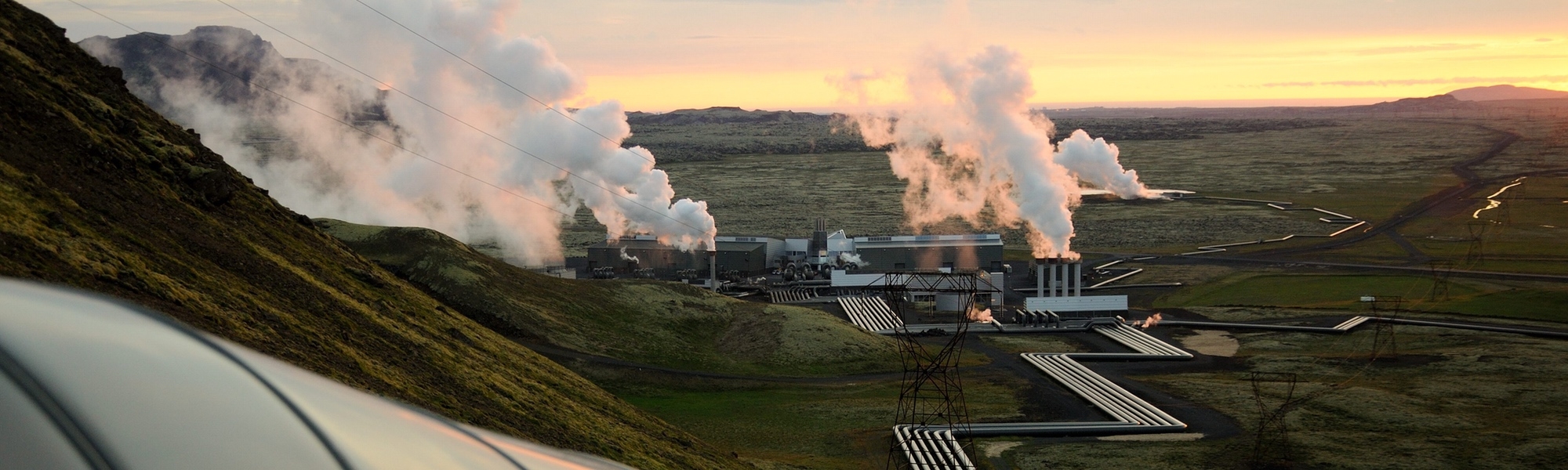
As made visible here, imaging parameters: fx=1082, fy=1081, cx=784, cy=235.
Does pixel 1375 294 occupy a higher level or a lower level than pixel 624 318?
lower

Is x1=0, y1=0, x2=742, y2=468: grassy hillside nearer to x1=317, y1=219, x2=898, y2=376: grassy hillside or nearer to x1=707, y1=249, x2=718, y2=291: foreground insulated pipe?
x1=317, y1=219, x2=898, y2=376: grassy hillside

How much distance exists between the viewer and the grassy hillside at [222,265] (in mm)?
27578

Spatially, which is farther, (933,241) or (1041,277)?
(933,241)

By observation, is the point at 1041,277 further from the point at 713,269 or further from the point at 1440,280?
the point at 1440,280

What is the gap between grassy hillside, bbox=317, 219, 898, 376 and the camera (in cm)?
6150

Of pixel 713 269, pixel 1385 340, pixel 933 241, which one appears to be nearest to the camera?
pixel 1385 340

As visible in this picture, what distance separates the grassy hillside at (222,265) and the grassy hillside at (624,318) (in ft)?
39.4

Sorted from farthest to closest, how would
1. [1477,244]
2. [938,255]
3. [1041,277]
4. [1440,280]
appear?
[1477,244], [938,255], [1440,280], [1041,277]


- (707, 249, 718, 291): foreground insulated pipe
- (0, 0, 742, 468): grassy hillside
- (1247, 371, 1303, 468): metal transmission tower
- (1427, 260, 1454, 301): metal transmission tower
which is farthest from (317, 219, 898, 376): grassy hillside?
(1427, 260, 1454, 301): metal transmission tower

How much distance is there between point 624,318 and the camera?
67.9 m

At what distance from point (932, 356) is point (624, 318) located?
19.3 meters

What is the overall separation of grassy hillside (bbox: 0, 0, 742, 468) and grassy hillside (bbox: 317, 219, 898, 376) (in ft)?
39.4

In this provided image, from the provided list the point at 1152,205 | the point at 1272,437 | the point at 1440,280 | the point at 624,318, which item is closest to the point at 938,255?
the point at 624,318

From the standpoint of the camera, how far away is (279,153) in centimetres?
15688
